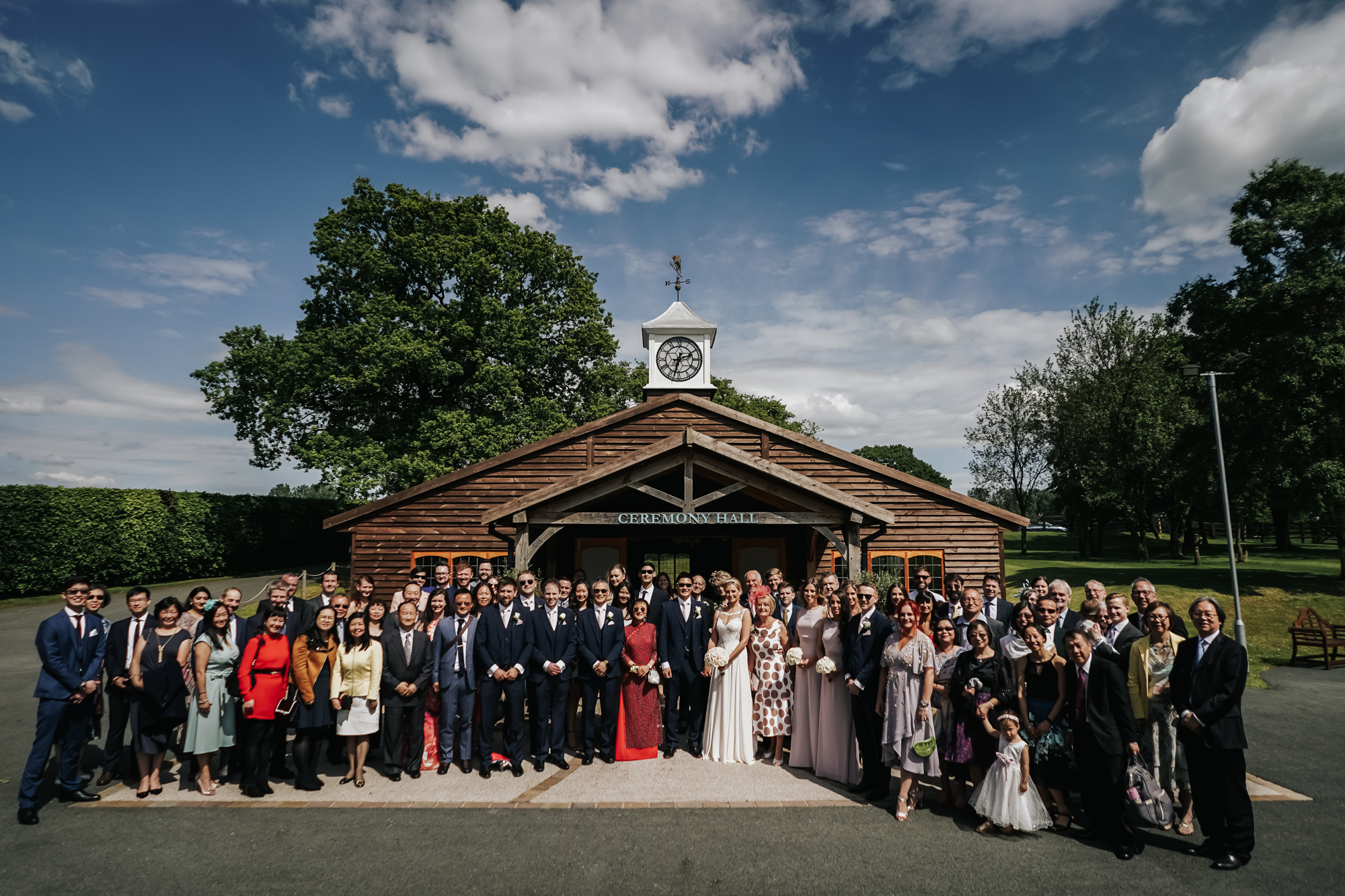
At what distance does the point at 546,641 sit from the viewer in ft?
24.7

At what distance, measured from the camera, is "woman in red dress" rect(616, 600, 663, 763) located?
7.63 m

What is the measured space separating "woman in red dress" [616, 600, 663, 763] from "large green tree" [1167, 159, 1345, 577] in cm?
2332

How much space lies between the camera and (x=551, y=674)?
737 centimetres

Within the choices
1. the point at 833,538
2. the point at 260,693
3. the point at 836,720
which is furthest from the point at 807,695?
the point at 260,693

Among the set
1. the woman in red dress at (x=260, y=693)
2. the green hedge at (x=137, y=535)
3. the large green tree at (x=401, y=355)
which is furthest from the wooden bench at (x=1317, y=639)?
the green hedge at (x=137, y=535)

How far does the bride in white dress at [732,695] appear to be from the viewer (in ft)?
24.7

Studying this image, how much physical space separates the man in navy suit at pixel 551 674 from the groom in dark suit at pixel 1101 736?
4866 mm

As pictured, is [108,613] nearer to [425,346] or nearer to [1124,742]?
[425,346]

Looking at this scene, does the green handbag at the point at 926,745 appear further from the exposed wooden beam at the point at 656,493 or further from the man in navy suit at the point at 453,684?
the exposed wooden beam at the point at 656,493

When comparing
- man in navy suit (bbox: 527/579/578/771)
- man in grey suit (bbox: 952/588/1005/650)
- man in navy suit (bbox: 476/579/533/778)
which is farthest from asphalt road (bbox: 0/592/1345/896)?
man in grey suit (bbox: 952/588/1005/650)

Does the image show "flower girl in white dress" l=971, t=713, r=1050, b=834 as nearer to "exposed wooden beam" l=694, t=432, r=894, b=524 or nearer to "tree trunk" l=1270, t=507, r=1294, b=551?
"exposed wooden beam" l=694, t=432, r=894, b=524

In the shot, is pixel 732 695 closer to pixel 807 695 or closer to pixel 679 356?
pixel 807 695

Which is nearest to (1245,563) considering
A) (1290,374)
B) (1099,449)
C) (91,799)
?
(1099,449)

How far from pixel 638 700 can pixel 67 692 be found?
5.40 meters
